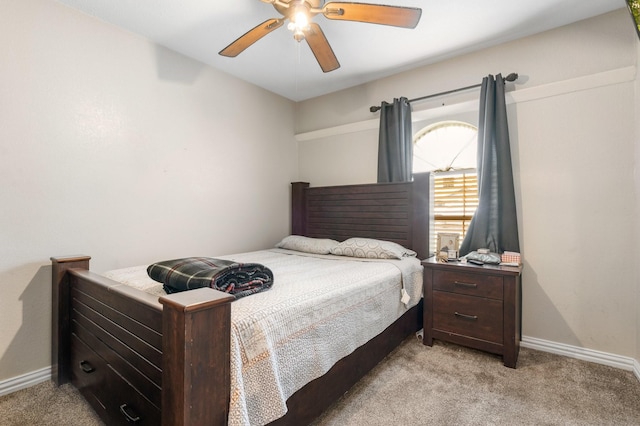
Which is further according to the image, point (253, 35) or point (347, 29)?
point (347, 29)

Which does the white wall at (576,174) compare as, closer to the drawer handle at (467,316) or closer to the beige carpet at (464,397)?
the beige carpet at (464,397)

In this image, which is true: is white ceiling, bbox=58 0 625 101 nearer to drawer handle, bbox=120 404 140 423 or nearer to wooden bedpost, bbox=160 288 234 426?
wooden bedpost, bbox=160 288 234 426

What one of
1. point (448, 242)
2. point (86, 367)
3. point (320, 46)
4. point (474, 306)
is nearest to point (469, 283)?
point (474, 306)

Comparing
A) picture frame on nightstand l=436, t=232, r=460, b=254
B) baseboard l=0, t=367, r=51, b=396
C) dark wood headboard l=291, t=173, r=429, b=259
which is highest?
dark wood headboard l=291, t=173, r=429, b=259

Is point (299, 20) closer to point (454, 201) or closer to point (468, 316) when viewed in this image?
point (454, 201)

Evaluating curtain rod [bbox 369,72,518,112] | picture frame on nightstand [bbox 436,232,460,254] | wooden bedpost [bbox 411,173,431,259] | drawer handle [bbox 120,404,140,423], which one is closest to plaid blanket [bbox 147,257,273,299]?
drawer handle [bbox 120,404,140,423]

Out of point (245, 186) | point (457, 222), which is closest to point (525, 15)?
point (457, 222)

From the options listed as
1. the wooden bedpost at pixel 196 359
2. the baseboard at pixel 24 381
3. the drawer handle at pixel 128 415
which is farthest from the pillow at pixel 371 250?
the baseboard at pixel 24 381

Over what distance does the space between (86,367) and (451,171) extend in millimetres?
3135

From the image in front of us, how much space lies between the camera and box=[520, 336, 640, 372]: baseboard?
2141mm

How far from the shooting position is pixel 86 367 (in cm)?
166

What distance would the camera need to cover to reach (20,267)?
6.37 ft

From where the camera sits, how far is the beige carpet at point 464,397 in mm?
1609

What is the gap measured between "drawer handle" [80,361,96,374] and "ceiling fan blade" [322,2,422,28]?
91.3 inches
